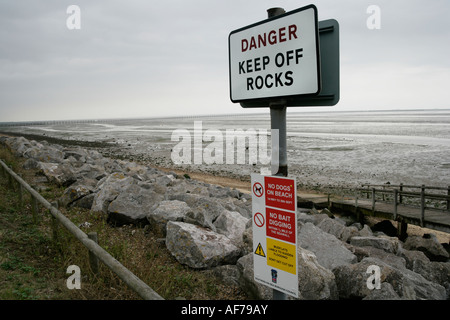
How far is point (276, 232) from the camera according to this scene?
7.46 ft

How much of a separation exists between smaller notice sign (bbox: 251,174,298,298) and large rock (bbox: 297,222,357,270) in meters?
3.18

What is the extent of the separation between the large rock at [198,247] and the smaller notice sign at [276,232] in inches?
98.1

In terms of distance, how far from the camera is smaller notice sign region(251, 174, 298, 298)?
2160mm

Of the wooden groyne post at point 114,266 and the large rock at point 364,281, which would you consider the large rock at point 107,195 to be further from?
the large rock at point 364,281

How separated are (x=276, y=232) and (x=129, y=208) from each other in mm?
4808

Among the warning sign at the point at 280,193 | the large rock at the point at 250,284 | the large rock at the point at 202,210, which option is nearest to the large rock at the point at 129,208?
the large rock at the point at 202,210

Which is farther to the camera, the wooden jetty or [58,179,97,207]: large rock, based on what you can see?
the wooden jetty

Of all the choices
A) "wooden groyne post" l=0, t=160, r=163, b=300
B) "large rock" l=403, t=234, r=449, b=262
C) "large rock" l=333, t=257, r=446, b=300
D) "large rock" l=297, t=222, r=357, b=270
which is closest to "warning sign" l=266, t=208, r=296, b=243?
"wooden groyne post" l=0, t=160, r=163, b=300

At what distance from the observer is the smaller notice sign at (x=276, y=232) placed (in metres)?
2.16

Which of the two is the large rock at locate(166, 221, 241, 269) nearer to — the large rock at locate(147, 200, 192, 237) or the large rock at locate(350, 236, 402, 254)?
the large rock at locate(147, 200, 192, 237)

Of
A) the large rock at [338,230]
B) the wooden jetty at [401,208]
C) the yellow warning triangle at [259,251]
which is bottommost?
the wooden jetty at [401,208]

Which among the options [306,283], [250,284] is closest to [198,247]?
[250,284]

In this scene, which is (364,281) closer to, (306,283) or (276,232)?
(306,283)

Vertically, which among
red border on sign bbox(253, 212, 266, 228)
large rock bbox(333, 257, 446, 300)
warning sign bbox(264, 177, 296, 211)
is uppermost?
warning sign bbox(264, 177, 296, 211)
